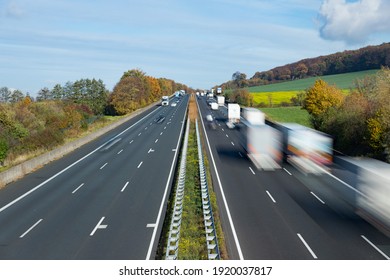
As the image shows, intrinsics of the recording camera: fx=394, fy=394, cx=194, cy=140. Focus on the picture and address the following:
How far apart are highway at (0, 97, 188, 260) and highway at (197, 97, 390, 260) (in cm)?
343

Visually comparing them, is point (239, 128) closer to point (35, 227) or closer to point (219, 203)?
point (219, 203)

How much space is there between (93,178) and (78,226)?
966 cm

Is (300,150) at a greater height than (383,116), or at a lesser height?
lesser

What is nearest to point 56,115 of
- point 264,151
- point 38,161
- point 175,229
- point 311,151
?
point 38,161

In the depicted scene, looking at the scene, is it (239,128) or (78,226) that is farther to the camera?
(239,128)

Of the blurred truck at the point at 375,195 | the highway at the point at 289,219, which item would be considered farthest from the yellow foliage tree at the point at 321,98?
the blurred truck at the point at 375,195

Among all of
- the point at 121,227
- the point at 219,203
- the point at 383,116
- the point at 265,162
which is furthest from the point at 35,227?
the point at 383,116

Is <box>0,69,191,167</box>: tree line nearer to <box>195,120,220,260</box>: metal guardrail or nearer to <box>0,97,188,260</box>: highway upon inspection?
<box>0,97,188,260</box>: highway

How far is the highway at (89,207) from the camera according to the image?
14.6 meters

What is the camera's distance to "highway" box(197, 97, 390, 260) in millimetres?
13891

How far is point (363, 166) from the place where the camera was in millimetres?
19859

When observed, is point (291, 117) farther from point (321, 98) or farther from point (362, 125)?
point (362, 125)

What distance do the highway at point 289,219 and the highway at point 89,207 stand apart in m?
3.43

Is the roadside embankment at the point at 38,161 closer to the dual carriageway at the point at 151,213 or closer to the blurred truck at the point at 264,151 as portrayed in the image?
the dual carriageway at the point at 151,213
